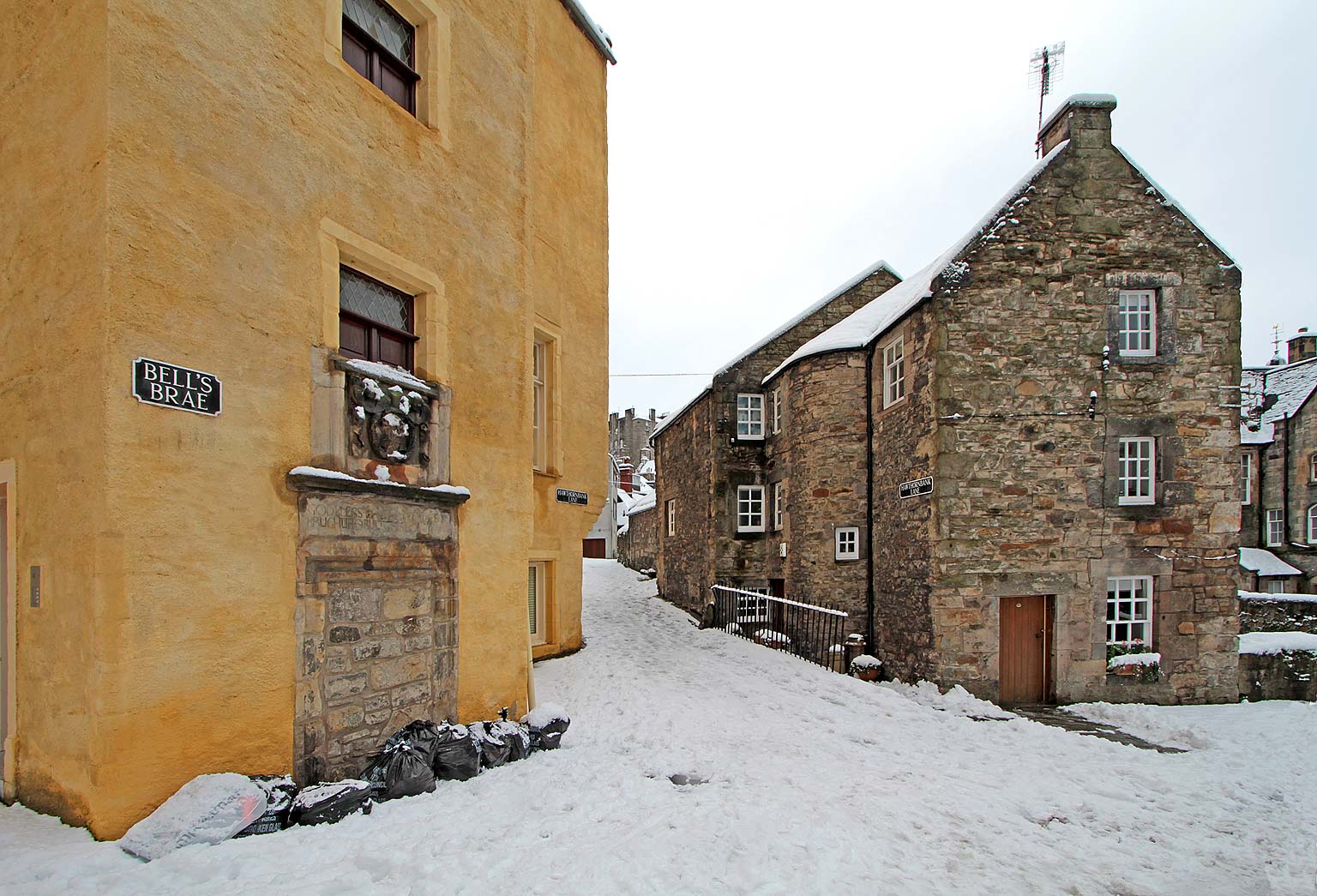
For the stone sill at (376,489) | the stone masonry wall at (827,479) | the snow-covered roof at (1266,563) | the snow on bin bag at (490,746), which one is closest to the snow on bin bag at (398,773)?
the snow on bin bag at (490,746)

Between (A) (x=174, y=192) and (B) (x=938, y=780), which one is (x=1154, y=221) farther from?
(A) (x=174, y=192)

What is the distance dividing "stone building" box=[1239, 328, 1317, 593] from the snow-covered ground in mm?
20838

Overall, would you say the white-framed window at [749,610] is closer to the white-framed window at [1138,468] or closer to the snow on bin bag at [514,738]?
the white-framed window at [1138,468]

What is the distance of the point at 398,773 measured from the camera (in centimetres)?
538

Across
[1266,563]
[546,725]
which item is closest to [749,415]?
[546,725]

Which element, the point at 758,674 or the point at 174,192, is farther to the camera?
the point at 758,674

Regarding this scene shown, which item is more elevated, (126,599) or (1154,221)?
(1154,221)

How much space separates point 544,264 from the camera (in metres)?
11.6

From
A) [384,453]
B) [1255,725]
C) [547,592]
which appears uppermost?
[384,453]

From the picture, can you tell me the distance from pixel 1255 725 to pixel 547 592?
36.0 feet

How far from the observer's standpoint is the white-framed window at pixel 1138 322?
38.7 ft

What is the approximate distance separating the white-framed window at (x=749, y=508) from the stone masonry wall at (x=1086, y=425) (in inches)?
364

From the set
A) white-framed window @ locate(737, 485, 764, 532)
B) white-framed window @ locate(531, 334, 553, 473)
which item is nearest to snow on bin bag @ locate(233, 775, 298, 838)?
white-framed window @ locate(531, 334, 553, 473)

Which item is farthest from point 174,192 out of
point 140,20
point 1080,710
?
point 1080,710
